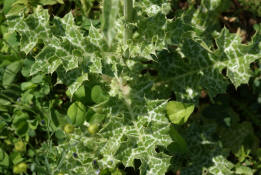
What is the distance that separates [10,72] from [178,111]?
2000 mm

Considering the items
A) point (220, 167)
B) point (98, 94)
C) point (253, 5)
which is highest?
point (253, 5)

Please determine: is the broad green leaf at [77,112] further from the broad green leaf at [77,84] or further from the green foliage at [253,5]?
the green foliage at [253,5]

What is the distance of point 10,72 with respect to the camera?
11.7 feet

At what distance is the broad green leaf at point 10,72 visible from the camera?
3.56 metres

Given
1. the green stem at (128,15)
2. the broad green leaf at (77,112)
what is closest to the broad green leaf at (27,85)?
the broad green leaf at (77,112)

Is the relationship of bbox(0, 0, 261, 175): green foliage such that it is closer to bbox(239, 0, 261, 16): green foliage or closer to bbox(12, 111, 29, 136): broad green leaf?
bbox(12, 111, 29, 136): broad green leaf

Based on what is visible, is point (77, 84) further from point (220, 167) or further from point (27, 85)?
point (220, 167)

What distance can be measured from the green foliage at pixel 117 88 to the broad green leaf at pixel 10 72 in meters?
0.01

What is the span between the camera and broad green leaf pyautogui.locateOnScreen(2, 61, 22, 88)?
3.56 meters

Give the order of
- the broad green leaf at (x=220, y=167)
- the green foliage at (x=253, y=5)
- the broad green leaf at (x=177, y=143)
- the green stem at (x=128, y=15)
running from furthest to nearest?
1. the green foliage at (x=253, y=5)
2. the broad green leaf at (x=220, y=167)
3. the broad green leaf at (x=177, y=143)
4. the green stem at (x=128, y=15)

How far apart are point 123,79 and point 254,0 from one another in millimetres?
2075

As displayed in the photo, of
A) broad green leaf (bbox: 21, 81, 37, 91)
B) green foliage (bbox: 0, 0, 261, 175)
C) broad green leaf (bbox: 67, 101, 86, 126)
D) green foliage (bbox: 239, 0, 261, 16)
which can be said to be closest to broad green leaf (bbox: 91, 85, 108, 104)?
green foliage (bbox: 0, 0, 261, 175)

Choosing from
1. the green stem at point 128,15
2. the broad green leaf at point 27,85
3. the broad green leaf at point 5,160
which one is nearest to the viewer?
the green stem at point 128,15

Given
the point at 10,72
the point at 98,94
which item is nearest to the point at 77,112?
the point at 98,94
